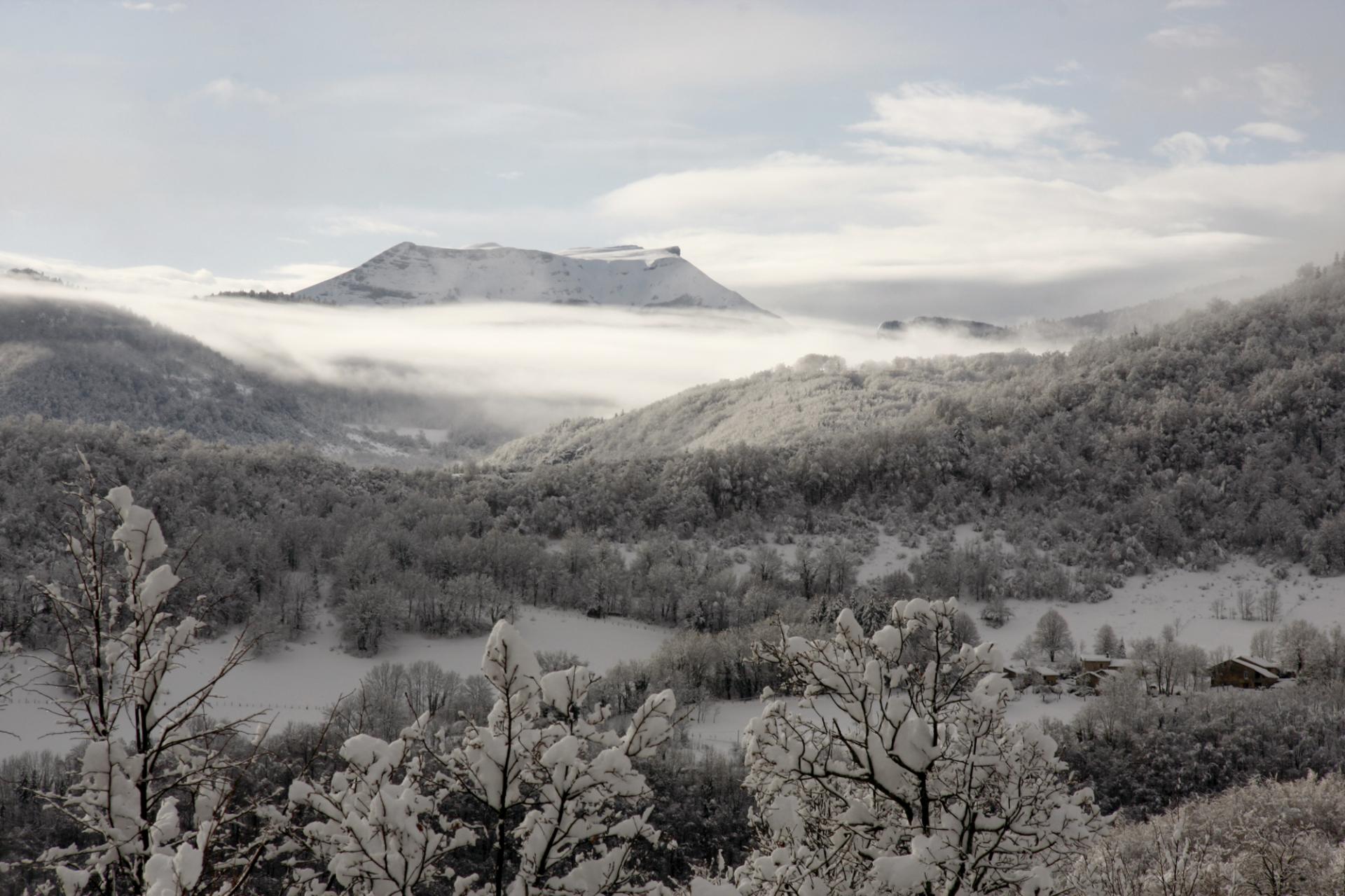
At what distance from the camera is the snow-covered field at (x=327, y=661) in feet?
164

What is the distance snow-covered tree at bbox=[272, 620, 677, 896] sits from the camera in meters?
5.50

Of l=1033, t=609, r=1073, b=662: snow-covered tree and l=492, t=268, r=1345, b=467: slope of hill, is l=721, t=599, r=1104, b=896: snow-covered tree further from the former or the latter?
l=492, t=268, r=1345, b=467: slope of hill

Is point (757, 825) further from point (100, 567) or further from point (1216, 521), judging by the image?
point (1216, 521)

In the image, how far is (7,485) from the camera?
76.3 meters

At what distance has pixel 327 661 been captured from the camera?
63125 mm

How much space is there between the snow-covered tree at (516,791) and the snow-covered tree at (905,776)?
4.14 feet

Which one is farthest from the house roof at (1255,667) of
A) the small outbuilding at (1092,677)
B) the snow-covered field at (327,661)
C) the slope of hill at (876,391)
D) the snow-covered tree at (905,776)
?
the slope of hill at (876,391)

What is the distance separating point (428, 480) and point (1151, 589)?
235 ft

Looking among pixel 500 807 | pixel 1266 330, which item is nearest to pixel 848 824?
pixel 500 807

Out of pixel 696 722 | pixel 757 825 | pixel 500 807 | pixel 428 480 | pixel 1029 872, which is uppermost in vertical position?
pixel 500 807

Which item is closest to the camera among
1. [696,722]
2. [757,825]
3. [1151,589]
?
[757,825]

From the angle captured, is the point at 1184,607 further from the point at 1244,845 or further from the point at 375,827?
the point at 375,827

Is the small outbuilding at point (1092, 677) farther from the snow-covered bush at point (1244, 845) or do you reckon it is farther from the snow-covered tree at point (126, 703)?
the snow-covered tree at point (126, 703)

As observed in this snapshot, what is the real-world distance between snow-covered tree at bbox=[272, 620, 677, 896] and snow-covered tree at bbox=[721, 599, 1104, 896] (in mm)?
1263
